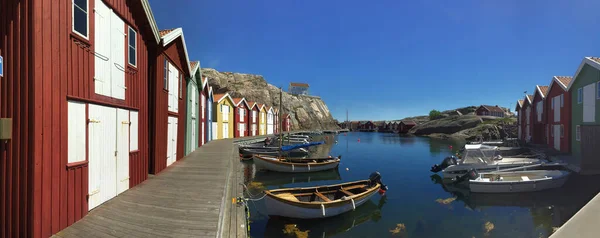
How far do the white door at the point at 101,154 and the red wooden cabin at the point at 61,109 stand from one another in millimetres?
27

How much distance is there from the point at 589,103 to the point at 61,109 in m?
30.8

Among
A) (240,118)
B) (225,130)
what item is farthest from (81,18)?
(240,118)

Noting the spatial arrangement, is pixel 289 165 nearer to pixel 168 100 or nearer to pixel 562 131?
pixel 168 100

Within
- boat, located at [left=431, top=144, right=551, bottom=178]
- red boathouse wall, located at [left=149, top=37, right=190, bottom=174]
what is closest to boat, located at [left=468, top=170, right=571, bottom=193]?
boat, located at [left=431, top=144, right=551, bottom=178]

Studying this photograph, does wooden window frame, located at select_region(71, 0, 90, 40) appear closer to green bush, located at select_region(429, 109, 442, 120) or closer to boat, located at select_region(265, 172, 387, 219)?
boat, located at select_region(265, 172, 387, 219)

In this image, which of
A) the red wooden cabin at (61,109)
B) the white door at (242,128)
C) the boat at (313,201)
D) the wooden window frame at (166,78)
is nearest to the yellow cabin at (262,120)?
the white door at (242,128)

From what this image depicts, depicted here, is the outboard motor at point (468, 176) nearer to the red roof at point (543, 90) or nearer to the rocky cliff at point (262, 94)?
the red roof at point (543, 90)

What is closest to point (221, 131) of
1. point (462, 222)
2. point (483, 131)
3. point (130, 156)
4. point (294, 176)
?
point (294, 176)

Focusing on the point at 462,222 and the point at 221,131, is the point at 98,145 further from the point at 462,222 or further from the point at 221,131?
the point at 221,131

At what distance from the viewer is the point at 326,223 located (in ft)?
38.2

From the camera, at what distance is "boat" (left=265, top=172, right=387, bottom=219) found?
36.4 feet

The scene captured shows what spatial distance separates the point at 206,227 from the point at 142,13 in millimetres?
8128

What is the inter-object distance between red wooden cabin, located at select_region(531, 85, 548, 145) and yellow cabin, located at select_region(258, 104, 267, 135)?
44.1 meters

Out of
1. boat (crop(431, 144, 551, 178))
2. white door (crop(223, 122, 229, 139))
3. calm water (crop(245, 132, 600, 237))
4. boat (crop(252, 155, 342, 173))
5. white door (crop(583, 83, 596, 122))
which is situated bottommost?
calm water (crop(245, 132, 600, 237))
